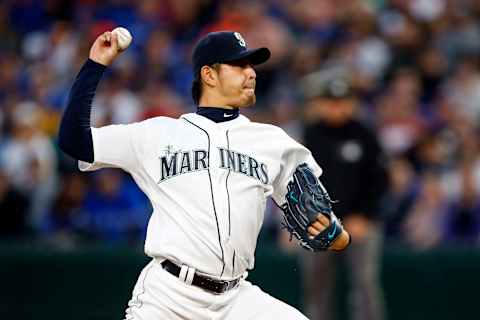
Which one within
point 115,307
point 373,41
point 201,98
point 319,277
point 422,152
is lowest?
point 115,307

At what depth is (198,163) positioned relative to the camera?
4676 millimetres

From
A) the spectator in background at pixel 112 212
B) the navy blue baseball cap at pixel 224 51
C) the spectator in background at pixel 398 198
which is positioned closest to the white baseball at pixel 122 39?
the navy blue baseball cap at pixel 224 51

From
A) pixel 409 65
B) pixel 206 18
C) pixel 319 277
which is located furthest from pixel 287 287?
pixel 206 18

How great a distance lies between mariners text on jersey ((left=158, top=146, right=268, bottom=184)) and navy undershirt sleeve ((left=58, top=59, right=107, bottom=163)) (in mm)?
333

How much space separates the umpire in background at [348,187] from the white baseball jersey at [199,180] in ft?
10.9

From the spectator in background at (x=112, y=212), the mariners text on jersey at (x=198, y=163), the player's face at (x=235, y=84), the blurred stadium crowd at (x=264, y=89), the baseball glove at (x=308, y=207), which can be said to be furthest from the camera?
the spectator in background at (x=112, y=212)

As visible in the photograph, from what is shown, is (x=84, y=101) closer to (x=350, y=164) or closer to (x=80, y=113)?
(x=80, y=113)

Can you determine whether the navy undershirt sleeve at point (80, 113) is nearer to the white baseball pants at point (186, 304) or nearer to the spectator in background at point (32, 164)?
the white baseball pants at point (186, 304)

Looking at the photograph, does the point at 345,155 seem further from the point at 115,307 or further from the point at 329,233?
the point at 329,233

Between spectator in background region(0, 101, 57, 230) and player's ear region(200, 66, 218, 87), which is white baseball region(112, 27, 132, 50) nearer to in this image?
player's ear region(200, 66, 218, 87)

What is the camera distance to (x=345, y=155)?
8242 mm

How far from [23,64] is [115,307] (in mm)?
3570

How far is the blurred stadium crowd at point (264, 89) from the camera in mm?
8977

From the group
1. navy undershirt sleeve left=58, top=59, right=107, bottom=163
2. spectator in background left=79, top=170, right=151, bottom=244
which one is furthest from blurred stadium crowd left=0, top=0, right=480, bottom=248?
navy undershirt sleeve left=58, top=59, right=107, bottom=163
